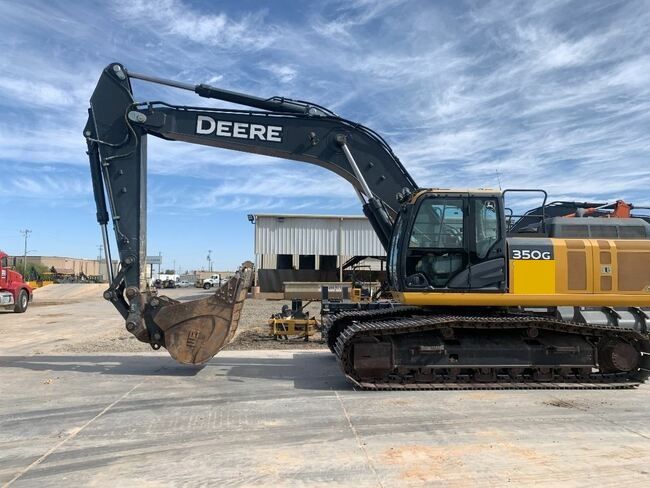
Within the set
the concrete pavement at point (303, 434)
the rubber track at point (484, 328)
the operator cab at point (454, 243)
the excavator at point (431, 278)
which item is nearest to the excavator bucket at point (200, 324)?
the excavator at point (431, 278)

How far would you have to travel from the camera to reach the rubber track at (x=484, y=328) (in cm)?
793

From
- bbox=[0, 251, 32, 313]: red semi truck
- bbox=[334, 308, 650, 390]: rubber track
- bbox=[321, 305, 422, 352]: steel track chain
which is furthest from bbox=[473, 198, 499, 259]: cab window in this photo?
bbox=[0, 251, 32, 313]: red semi truck

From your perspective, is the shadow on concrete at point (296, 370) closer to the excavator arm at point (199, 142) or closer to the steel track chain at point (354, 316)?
the steel track chain at point (354, 316)

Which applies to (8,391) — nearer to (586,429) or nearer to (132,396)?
(132,396)

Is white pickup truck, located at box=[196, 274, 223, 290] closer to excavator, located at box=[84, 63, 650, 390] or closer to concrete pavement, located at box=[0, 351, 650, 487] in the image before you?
excavator, located at box=[84, 63, 650, 390]

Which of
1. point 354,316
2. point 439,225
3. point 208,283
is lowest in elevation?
point 208,283

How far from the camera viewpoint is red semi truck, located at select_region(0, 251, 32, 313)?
2370 centimetres

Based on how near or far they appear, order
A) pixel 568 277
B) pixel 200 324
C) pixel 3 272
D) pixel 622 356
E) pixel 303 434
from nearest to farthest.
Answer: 1. pixel 303 434
2. pixel 568 277
3. pixel 622 356
4. pixel 200 324
5. pixel 3 272

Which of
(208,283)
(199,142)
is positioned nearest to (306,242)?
(199,142)

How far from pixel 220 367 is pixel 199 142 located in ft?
13.4

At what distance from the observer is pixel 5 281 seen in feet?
78.4

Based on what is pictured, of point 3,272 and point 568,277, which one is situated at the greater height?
point 3,272

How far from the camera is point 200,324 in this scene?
8938 millimetres

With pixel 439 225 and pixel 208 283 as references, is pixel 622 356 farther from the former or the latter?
pixel 208 283
